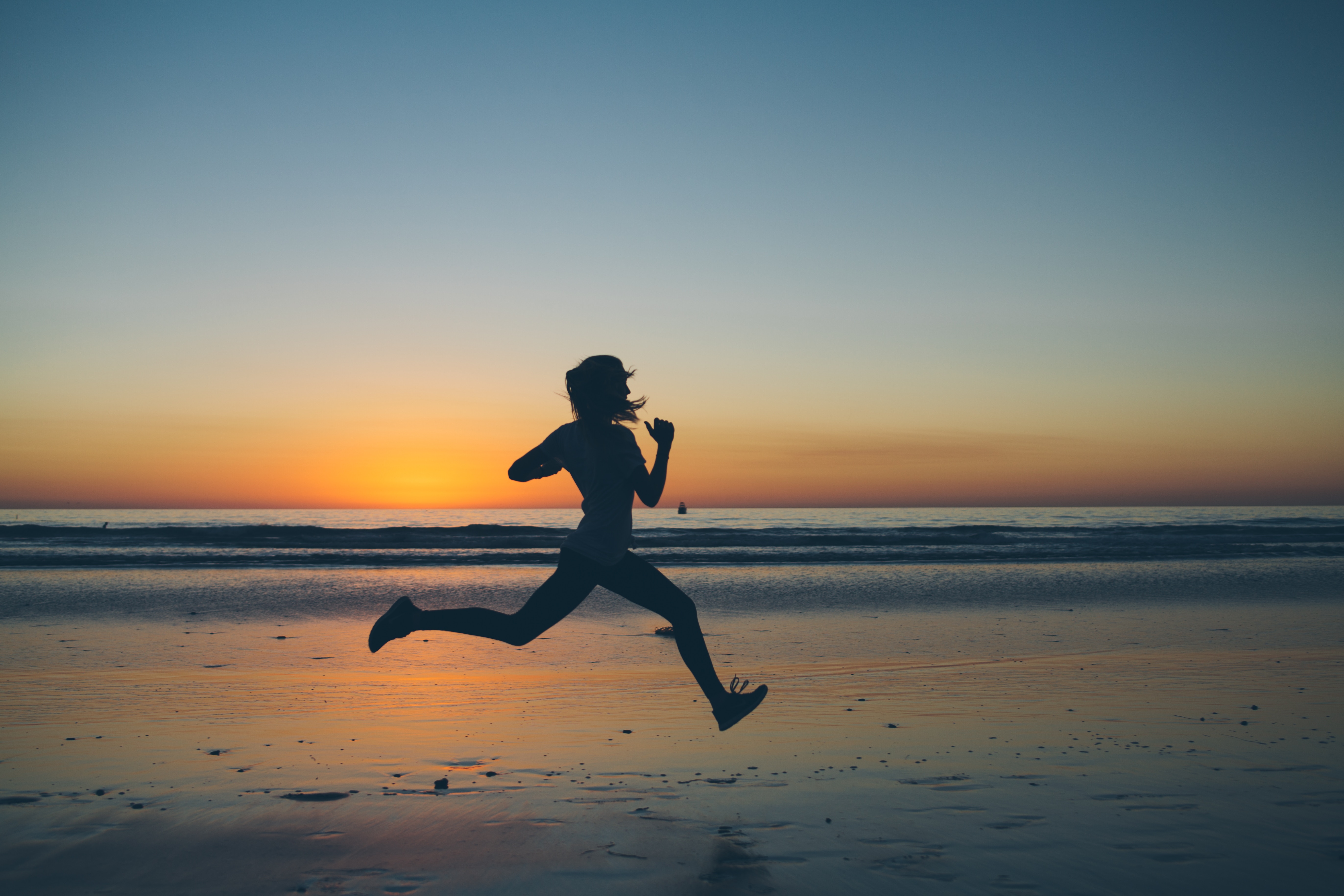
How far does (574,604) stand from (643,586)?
343 mm

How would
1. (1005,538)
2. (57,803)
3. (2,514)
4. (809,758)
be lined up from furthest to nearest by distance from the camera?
(2,514), (1005,538), (809,758), (57,803)

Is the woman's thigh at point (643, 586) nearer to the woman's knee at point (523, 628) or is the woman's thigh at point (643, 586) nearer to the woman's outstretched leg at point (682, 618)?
the woman's outstretched leg at point (682, 618)

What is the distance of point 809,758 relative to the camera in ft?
14.3

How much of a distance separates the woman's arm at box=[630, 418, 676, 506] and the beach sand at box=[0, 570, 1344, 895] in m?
1.43

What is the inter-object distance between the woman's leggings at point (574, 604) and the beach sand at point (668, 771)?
75 cm

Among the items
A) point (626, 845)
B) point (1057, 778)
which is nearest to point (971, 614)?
point (1057, 778)

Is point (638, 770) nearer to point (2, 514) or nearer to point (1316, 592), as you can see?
point (1316, 592)

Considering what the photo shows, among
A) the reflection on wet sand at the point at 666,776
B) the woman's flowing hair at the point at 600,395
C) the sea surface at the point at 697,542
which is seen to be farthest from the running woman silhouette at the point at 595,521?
the sea surface at the point at 697,542

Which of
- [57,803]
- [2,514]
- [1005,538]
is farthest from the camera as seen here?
[2,514]

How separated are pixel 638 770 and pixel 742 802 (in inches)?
28.1

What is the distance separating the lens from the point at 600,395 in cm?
388

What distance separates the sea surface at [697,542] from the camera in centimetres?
2095

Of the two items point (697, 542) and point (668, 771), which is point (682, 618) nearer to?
point (668, 771)

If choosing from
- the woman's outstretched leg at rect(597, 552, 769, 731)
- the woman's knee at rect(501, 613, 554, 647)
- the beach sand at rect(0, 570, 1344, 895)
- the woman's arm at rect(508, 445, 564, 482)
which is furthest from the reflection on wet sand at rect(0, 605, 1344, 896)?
the woman's arm at rect(508, 445, 564, 482)
